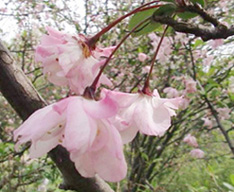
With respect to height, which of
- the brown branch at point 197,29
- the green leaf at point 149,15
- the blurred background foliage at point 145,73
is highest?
the green leaf at point 149,15

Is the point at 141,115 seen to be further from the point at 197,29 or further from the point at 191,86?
the point at 191,86

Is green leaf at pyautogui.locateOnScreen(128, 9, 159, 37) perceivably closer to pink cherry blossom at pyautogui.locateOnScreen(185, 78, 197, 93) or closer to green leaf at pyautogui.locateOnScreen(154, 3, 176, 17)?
green leaf at pyautogui.locateOnScreen(154, 3, 176, 17)

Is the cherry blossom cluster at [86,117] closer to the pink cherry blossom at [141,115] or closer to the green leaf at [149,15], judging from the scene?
the pink cherry blossom at [141,115]

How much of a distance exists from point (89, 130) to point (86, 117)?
26 mm

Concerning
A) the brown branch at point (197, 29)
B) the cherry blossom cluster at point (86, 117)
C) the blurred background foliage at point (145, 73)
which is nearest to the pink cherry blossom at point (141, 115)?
the cherry blossom cluster at point (86, 117)

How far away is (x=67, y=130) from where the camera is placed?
0.40 metres

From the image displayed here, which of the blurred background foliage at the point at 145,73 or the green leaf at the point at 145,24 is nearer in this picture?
the green leaf at the point at 145,24

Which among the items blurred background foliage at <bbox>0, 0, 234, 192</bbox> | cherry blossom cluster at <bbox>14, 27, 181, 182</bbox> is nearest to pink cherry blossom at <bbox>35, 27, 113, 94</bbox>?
cherry blossom cluster at <bbox>14, 27, 181, 182</bbox>

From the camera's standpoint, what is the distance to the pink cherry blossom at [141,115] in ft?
1.66

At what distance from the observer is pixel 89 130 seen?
0.41 meters

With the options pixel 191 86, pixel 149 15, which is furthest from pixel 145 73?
pixel 149 15

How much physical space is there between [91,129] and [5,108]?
4.02 m

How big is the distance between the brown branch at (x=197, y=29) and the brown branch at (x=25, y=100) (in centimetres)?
30

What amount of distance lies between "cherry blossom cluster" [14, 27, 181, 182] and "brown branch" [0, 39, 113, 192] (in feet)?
0.25
